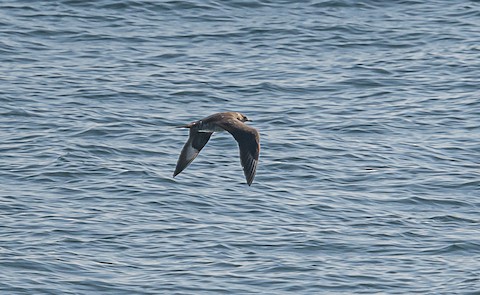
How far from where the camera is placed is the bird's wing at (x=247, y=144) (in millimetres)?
11930

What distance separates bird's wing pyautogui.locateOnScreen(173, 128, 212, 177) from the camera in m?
13.6

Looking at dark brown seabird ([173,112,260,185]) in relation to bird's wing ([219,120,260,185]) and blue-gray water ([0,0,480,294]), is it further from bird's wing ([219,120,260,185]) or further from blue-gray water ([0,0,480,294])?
blue-gray water ([0,0,480,294])

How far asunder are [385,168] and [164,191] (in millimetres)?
3077

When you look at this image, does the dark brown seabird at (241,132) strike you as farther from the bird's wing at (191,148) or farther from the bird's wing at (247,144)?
the bird's wing at (191,148)

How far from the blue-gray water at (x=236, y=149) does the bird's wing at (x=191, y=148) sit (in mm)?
1034

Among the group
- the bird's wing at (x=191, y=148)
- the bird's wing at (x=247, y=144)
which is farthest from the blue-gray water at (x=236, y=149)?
the bird's wing at (x=247, y=144)

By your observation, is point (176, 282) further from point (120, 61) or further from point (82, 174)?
point (120, 61)

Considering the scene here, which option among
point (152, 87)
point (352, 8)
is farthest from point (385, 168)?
point (352, 8)

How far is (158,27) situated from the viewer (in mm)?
23188

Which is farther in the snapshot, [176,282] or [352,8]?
[352,8]

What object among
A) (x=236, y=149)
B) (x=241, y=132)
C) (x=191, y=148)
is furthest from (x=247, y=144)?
(x=236, y=149)

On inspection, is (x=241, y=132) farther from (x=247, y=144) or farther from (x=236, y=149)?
(x=236, y=149)

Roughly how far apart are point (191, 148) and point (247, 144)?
174 centimetres

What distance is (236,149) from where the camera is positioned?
17625 millimetres
